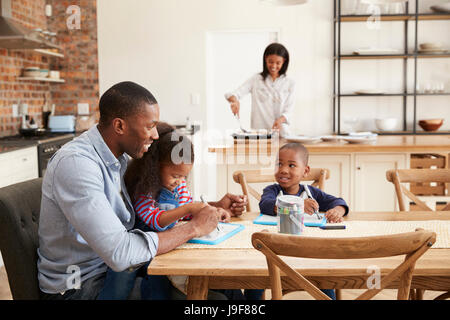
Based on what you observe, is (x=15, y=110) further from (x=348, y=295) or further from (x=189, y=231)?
(x=189, y=231)

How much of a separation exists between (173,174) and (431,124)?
418 cm

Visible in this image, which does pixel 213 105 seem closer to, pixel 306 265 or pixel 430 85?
pixel 430 85

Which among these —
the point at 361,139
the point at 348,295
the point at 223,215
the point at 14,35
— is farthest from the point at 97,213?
the point at 14,35

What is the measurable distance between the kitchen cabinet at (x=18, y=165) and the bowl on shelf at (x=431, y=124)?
3.91m

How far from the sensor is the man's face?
141 centimetres

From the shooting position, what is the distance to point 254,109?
4.36 meters

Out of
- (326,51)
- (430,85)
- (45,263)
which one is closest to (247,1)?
(326,51)

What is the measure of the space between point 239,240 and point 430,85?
4387 mm

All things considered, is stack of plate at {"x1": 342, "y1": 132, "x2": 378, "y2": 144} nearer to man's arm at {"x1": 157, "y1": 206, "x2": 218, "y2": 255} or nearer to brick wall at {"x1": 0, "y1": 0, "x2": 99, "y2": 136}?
man's arm at {"x1": 157, "y1": 206, "x2": 218, "y2": 255}

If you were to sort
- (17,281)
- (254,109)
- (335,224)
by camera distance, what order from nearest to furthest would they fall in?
(17,281), (335,224), (254,109)

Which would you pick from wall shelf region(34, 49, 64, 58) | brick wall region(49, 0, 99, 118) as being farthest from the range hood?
brick wall region(49, 0, 99, 118)

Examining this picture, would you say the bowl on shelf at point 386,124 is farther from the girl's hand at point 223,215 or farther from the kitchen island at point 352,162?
the girl's hand at point 223,215

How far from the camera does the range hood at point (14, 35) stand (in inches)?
154

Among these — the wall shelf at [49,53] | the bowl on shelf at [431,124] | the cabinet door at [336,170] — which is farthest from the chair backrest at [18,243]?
the bowl on shelf at [431,124]
